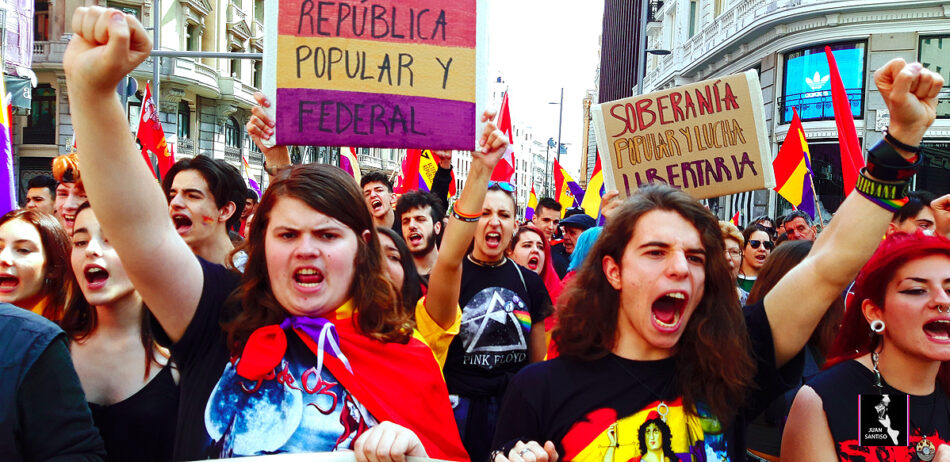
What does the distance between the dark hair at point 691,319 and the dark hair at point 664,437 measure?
0.28ft

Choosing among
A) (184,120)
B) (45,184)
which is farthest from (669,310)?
(184,120)

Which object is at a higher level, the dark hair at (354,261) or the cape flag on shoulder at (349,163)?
the cape flag on shoulder at (349,163)

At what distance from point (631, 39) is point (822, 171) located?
27.5 m

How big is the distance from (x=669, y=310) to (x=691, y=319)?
74 millimetres

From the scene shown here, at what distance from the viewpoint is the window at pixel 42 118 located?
30828mm

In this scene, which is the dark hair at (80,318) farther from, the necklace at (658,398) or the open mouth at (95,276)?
the necklace at (658,398)

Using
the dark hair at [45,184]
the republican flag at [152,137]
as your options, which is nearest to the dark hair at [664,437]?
the dark hair at [45,184]

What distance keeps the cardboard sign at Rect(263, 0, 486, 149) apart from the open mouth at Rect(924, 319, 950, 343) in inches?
64.2

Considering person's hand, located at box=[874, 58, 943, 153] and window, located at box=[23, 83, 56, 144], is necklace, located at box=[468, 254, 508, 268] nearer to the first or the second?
person's hand, located at box=[874, 58, 943, 153]

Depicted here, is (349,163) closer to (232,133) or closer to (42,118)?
(42,118)

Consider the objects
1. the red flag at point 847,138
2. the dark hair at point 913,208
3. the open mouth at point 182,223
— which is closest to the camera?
the open mouth at point 182,223

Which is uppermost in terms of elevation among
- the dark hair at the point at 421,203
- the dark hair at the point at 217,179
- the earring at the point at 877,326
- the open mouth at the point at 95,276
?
the dark hair at the point at 217,179

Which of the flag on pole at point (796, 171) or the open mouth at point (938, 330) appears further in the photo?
the flag on pole at point (796, 171)

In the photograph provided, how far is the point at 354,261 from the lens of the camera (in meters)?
2.34
